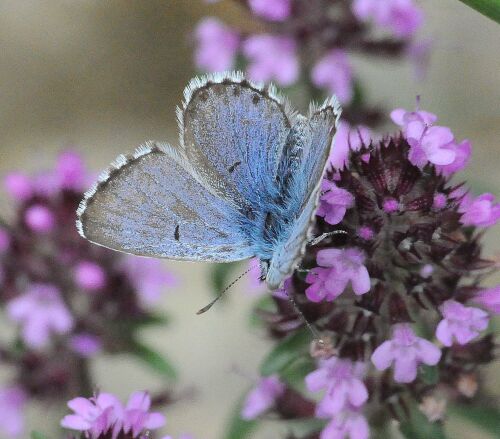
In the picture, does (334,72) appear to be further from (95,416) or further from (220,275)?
(95,416)

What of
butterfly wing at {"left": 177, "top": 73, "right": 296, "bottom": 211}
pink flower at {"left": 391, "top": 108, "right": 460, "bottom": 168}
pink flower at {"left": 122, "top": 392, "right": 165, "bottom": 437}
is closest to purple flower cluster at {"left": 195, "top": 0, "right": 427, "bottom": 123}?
butterfly wing at {"left": 177, "top": 73, "right": 296, "bottom": 211}

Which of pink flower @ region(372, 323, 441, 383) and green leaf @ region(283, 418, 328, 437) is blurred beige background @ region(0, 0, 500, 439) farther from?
pink flower @ region(372, 323, 441, 383)

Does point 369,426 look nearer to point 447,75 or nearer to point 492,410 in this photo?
point 492,410

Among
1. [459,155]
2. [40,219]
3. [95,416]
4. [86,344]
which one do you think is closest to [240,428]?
[86,344]

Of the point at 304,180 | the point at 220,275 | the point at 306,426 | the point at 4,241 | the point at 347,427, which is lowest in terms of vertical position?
the point at 347,427

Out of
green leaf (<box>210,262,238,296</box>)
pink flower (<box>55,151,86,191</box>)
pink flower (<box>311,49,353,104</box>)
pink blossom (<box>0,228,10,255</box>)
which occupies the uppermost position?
pink flower (<box>311,49,353,104</box>)

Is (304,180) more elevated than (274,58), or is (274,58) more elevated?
(274,58)
